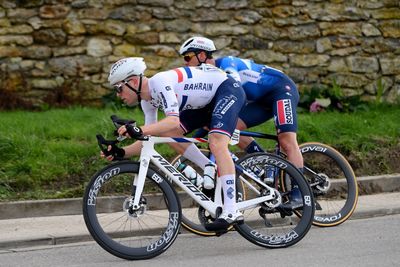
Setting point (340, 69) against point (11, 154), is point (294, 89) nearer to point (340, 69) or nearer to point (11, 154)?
point (11, 154)

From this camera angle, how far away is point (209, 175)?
27.0 ft

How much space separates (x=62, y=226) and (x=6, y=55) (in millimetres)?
5328

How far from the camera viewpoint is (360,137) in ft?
40.0

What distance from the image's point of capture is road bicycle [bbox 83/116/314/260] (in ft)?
25.1

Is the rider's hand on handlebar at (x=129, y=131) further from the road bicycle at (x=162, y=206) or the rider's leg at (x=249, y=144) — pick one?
the rider's leg at (x=249, y=144)

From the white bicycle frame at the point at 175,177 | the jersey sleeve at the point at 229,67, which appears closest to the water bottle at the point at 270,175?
the white bicycle frame at the point at 175,177

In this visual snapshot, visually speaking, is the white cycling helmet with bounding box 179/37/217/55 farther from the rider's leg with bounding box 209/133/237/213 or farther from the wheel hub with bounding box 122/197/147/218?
the wheel hub with bounding box 122/197/147/218

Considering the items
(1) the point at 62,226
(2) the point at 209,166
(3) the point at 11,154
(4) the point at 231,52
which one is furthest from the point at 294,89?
(4) the point at 231,52

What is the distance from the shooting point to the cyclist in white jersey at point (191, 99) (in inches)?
307

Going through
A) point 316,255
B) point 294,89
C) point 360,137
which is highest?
point 294,89

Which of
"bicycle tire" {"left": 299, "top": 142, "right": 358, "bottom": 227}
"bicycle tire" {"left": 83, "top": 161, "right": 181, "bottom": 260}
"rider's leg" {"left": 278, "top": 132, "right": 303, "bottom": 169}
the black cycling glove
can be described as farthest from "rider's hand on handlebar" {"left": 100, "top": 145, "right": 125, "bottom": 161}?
"bicycle tire" {"left": 299, "top": 142, "right": 358, "bottom": 227}

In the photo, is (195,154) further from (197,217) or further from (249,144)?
(249,144)

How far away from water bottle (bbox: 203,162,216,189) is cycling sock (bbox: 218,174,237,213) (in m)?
0.21

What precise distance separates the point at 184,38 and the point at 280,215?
652cm
